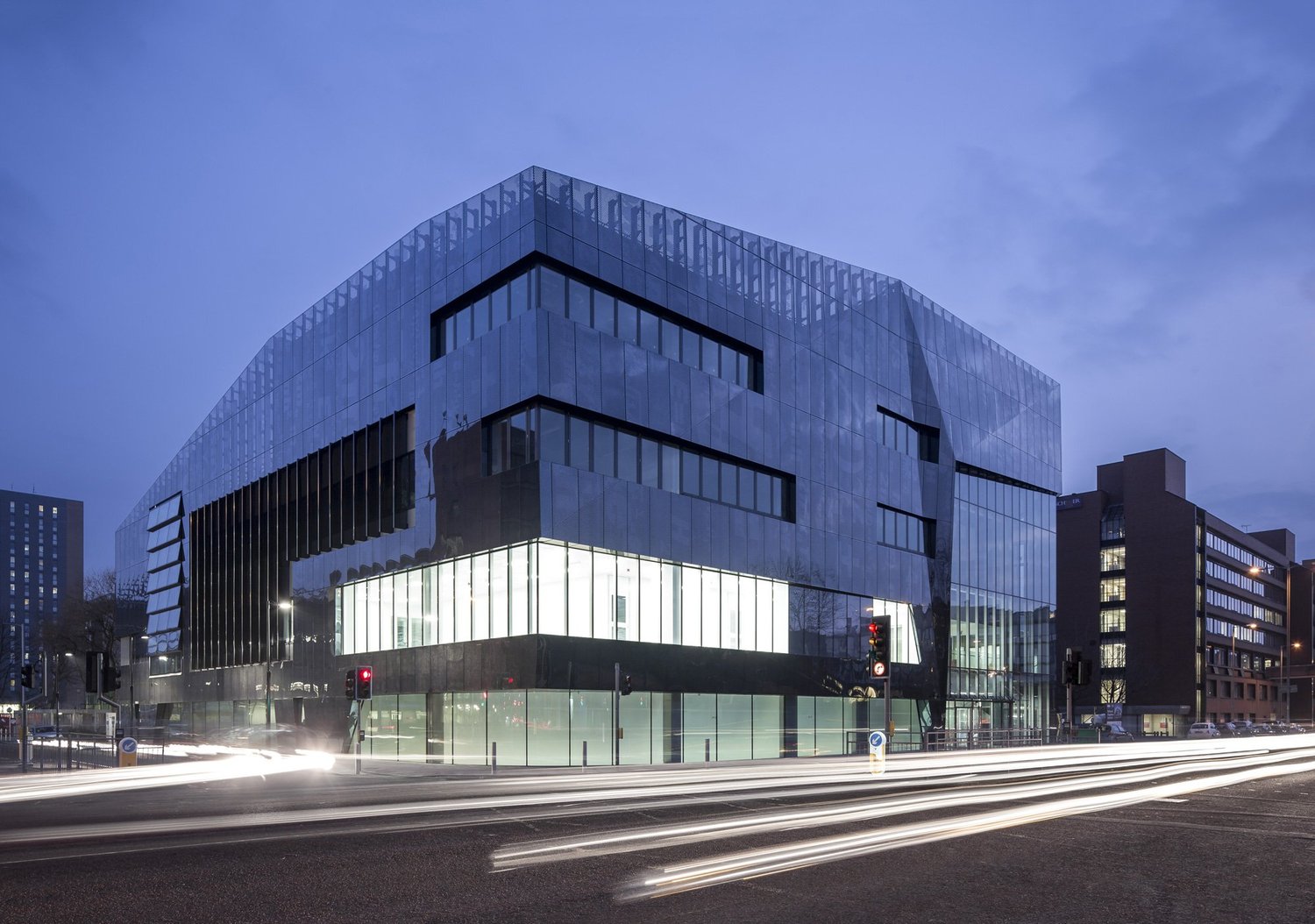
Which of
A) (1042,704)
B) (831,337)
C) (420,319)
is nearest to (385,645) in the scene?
(420,319)

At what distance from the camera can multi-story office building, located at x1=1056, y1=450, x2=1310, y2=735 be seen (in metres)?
125

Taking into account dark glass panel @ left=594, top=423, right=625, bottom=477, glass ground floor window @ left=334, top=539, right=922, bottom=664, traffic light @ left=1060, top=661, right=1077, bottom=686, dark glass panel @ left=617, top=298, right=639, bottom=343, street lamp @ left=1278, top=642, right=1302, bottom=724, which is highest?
dark glass panel @ left=617, top=298, right=639, bottom=343

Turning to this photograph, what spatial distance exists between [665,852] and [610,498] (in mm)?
29727

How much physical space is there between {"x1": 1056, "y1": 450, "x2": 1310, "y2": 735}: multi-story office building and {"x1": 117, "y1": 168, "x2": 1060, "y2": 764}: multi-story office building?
63.0m

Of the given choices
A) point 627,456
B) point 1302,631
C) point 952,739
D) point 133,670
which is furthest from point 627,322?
point 1302,631

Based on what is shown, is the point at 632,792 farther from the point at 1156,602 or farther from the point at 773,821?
the point at 1156,602

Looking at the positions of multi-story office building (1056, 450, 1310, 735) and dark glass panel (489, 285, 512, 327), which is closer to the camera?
dark glass panel (489, 285, 512, 327)

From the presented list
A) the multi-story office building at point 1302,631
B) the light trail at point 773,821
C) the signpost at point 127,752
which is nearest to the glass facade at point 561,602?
the signpost at point 127,752

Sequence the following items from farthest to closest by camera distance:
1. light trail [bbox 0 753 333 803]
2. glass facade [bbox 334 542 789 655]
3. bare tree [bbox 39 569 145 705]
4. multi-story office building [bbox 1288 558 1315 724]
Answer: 1. multi-story office building [bbox 1288 558 1315 724]
2. bare tree [bbox 39 569 145 705]
3. glass facade [bbox 334 542 789 655]
4. light trail [bbox 0 753 333 803]

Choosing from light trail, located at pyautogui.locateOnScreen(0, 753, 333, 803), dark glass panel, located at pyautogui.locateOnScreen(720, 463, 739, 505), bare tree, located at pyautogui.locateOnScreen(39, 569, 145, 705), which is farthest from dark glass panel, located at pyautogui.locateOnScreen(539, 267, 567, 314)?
bare tree, located at pyautogui.locateOnScreen(39, 569, 145, 705)

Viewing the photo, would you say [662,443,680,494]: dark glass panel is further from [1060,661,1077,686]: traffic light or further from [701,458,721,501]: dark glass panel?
[1060,661,1077,686]: traffic light

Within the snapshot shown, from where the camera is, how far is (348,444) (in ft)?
183

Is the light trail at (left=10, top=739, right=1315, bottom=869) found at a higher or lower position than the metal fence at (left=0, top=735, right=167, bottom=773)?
higher

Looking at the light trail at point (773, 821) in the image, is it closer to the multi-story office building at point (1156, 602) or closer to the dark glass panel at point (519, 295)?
the dark glass panel at point (519, 295)
